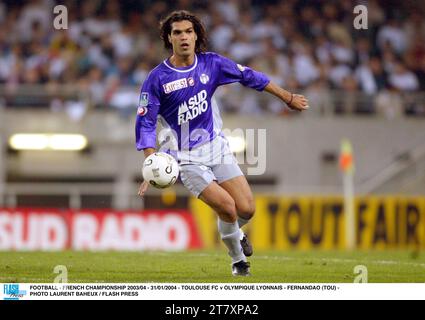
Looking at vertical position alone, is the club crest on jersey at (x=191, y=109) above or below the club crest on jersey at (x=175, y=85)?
below

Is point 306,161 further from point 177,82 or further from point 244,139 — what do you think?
point 177,82

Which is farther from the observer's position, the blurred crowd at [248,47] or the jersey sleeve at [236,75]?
the blurred crowd at [248,47]

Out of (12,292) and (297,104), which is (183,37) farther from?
(12,292)

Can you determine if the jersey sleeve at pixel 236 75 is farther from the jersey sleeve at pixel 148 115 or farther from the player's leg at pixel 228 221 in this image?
the player's leg at pixel 228 221

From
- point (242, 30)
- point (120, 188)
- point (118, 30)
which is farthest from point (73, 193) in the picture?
point (242, 30)

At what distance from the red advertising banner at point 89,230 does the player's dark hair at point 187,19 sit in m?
8.75

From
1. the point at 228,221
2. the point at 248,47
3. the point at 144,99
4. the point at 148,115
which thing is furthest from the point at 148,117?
the point at 248,47

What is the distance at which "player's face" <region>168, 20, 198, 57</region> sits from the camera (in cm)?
1113

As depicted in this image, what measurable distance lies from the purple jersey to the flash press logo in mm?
2000

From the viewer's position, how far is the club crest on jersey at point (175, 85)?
36.5ft

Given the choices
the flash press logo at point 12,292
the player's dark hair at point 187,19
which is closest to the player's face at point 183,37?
the player's dark hair at point 187,19

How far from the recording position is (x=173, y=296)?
31.8 feet

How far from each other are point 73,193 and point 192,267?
392 inches
